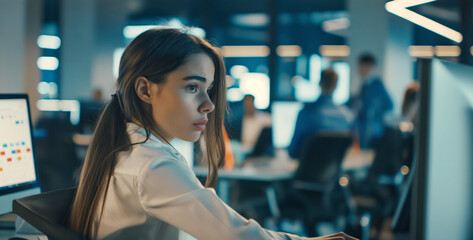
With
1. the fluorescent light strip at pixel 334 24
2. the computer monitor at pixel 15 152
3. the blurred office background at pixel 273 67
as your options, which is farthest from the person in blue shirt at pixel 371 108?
the computer monitor at pixel 15 152

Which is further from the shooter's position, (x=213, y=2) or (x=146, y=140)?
(x=213, y=2)

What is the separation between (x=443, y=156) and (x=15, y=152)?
4.08ft

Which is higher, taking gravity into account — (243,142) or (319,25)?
(319,25)

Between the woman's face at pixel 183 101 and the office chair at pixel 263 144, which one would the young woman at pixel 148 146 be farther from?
the office chair at pixel 263 144

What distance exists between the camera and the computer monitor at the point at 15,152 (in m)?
1.53

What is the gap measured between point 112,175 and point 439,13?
7340 millimetres

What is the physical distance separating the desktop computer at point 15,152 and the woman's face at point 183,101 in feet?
1.98

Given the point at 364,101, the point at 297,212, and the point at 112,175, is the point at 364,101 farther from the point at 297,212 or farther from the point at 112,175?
the point at 112,175

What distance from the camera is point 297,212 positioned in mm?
3568

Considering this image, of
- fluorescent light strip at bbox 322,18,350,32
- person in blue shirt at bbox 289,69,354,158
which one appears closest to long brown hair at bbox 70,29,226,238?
person in blue shirt at bbox 289,69,354,158

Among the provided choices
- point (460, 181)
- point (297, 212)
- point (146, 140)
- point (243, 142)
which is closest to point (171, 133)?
point (146, 140)

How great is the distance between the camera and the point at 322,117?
181 inches

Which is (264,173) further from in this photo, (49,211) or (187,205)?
(187,205)

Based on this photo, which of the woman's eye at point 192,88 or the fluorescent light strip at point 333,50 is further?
the fluorescent light strip at point 333,50
